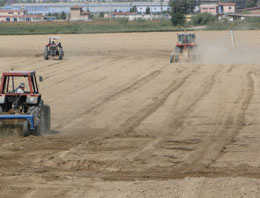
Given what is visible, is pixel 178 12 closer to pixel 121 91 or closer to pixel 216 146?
pixel 121 91

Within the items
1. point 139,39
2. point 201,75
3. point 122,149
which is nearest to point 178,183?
point 122,149

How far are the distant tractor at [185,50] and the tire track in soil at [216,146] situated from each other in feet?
49.6

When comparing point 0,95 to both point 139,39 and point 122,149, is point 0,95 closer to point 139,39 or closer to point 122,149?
point 122,149

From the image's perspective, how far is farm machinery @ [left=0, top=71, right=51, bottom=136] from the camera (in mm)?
13711

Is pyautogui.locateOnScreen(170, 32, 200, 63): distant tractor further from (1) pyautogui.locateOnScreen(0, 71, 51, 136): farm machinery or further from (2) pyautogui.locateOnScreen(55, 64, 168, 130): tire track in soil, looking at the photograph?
(1) pyautogui.locateOnScreen(0, 71, 51, 136): farm machinery

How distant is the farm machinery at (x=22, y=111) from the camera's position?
1371 centimetres

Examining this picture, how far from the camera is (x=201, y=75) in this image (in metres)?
27.3

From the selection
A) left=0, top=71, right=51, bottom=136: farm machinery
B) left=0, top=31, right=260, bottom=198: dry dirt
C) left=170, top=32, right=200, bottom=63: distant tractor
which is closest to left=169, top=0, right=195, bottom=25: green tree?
left=170, top=32, right=200, bottom=63: distant tractor

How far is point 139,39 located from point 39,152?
39.5 metres

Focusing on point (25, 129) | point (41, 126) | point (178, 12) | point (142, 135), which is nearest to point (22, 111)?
point (41, 126)

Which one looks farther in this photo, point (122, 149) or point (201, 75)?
point (201, 75)

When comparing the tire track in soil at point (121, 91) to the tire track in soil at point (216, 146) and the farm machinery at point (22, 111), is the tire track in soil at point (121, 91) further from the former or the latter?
the tire track in soil at point (216, 146)

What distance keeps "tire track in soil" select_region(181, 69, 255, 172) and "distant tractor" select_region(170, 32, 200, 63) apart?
15115mm

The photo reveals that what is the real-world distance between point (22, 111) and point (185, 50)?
67.6ft
